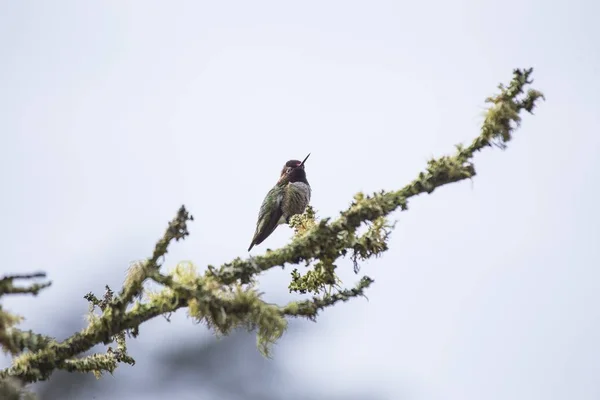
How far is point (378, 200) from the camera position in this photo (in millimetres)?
4141

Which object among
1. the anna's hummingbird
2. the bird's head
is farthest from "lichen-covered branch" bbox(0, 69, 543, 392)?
the bird's head

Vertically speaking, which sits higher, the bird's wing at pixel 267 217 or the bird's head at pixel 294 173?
the bird's head at pixel 294 173

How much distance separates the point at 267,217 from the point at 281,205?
0.23m

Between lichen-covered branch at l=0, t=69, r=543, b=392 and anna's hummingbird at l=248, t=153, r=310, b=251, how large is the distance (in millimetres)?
6941

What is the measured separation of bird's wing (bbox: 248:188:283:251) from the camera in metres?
11.5

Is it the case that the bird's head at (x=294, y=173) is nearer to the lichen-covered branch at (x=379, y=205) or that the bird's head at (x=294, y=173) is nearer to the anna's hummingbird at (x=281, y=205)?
the anna's hummingbird at (x=281, y=205)

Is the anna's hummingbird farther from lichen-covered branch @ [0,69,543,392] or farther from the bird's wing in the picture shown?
lichen-covered branch @ [0,69,543,392]

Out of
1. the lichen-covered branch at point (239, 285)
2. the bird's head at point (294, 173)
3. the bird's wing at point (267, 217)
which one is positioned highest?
the bird's head at point (294, 173)

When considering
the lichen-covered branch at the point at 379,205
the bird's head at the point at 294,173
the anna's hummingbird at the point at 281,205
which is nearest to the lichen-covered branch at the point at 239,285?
the lichen-covered branch at the point at 379,205

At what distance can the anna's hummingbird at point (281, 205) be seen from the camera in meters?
11.5

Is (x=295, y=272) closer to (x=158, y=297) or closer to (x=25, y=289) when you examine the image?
(x=158, y=297)

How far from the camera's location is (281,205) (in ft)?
37.9

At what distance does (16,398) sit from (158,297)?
1049mm

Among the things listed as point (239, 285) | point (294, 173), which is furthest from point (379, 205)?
point (294, 173)
